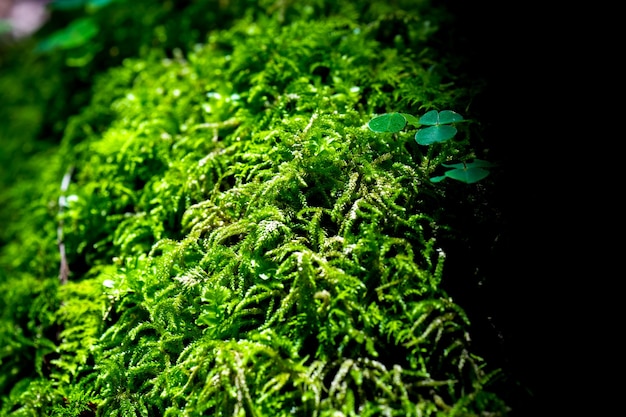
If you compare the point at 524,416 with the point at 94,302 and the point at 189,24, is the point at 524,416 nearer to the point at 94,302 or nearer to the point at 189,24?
the point at 94,302

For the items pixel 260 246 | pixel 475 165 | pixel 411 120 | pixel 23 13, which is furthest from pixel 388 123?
pixel 23 13

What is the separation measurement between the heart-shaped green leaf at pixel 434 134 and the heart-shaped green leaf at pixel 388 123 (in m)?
0.08

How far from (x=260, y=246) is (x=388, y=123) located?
28.2 inches

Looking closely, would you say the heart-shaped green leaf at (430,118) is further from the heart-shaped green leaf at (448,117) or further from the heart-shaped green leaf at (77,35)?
the heart-shaped green leaf at (77,35)

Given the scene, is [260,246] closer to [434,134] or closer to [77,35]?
[434,134]

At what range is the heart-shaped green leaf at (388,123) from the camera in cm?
175

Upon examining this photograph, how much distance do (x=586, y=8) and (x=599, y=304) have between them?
1653 mm

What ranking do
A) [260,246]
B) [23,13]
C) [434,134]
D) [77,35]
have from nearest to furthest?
[260,246] < [434,134] < [77,35] < [23,13]

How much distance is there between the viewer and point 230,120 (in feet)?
7.04

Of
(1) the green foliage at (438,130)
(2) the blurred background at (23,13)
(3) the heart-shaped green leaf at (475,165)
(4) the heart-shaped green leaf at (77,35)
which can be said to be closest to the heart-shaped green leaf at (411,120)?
(1) the green foliage at (438,130)

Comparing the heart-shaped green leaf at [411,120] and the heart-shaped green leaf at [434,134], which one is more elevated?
the heart-shaped green leaf at [411,120]

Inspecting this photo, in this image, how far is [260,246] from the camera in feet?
5.15

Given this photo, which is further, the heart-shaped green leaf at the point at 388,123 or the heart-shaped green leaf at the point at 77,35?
the heart-shaped green leaf at the point at 77,35

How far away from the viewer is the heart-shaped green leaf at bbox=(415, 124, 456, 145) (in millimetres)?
1678
